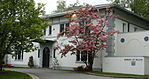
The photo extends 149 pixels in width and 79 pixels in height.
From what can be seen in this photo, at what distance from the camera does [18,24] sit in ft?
59.8

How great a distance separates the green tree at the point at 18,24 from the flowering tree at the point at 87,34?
147 inches

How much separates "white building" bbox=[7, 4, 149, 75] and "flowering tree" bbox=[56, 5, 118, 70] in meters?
1.30

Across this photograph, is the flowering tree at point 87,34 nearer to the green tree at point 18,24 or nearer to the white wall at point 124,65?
the white wall at point 124,65

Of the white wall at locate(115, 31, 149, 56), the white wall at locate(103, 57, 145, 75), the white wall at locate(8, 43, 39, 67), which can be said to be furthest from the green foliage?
the white wall at locate(8, 43, 39, 67)

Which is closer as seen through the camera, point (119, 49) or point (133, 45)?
point (133, 45)

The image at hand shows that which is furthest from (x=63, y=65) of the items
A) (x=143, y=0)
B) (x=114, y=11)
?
(x=143, y=0)

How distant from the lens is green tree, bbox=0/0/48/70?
58.6 ft

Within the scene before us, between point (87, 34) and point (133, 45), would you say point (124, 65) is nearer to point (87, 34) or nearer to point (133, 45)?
point (133, 45)

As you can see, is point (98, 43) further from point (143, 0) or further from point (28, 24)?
point (143, 0)

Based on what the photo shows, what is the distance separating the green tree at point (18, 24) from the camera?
17.9 metres

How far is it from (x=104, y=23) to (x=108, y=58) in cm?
345

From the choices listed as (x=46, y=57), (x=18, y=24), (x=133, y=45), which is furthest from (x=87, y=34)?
(x=46, y=57)

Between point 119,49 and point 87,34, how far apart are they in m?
4.31

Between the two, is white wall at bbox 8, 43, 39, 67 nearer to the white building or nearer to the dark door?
the white building
